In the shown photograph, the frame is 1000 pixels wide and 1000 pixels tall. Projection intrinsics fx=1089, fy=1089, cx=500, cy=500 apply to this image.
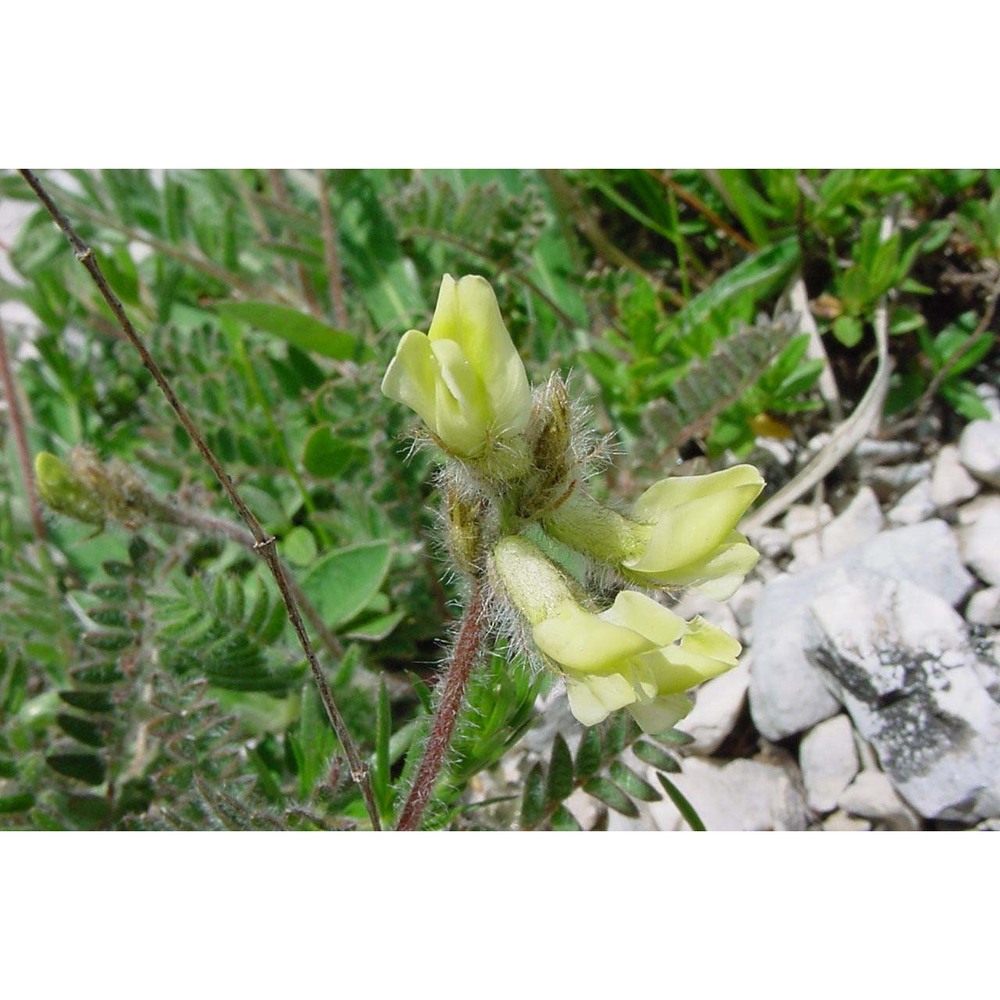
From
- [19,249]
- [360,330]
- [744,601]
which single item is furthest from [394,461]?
[19,249]

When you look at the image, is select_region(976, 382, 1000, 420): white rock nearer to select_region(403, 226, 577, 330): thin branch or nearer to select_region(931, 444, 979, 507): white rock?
select_region(931, 444, 979, 507): white rock

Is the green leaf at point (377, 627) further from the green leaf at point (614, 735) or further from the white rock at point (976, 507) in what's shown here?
the white rock at point (976, 507)

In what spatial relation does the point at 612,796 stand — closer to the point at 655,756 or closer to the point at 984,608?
the point at 655,756

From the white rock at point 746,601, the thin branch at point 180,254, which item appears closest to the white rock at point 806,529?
the white rock at point 746,601

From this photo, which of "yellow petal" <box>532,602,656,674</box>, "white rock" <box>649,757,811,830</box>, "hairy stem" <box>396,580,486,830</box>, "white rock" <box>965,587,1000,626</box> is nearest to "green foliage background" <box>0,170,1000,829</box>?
"hairy stem" <box>396,580,486,830</box>

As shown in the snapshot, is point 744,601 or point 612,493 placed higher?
point 612,493

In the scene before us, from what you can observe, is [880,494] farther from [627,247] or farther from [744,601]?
[627,247]
